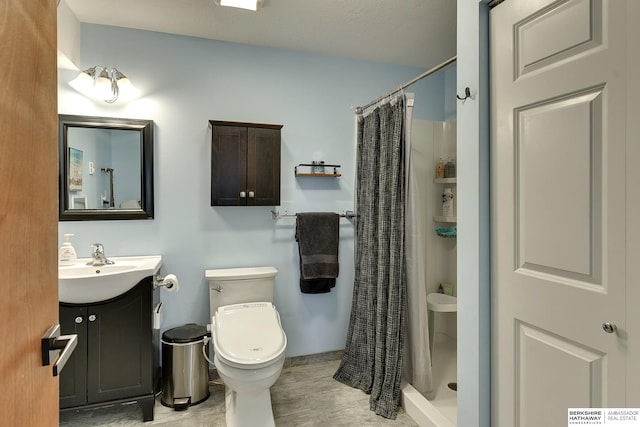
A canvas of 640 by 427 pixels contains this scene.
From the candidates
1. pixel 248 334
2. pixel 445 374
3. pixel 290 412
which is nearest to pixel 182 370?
pixel 248 334

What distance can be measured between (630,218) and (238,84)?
2.44 metres

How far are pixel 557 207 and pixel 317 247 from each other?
1.71 m

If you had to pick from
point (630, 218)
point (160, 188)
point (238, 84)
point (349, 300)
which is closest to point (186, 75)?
point (238, 84)

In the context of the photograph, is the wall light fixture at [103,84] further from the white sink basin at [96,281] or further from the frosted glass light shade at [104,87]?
the white sink basin at [96,281]

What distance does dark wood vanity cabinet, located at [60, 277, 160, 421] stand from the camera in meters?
1.91

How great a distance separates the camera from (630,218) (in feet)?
3.16

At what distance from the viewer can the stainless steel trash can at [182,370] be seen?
7.14ft

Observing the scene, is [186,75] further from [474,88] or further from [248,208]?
[474,88]

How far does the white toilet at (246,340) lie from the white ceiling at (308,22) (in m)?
1.72

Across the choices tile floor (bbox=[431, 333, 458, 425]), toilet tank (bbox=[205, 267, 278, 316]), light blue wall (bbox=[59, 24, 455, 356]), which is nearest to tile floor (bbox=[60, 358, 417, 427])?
tile floor (bbox=[431, 333, 458, 425])

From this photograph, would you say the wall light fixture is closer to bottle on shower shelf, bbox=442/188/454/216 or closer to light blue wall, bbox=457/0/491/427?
light blue wall, bbox=457/0/491/427

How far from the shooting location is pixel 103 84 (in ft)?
7.24

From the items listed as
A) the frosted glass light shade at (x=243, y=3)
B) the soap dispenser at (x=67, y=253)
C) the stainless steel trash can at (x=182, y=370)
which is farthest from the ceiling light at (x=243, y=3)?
the stainless steel trash can at (x=182, y=370)

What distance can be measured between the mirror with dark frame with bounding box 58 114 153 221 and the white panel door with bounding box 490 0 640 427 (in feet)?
7.27
